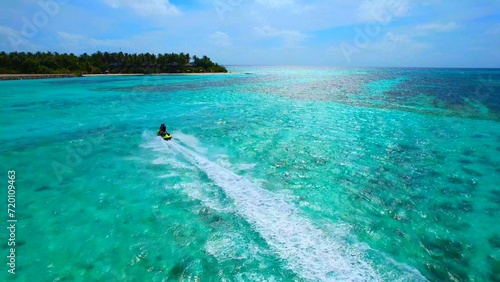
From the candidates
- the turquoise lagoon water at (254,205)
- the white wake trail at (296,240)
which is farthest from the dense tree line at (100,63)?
the white wake trail at (296,240)

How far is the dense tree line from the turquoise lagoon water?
4364 inches

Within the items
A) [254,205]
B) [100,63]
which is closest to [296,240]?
[254,205]

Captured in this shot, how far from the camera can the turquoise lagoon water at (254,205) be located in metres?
8.92

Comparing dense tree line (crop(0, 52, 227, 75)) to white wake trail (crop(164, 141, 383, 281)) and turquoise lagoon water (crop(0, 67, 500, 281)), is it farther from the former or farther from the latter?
white wake trail (crop(164, 141, 383, 281))

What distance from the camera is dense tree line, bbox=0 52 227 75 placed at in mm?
107125

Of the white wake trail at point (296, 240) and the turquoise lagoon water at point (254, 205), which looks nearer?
the white wake trail at point (296, 240)

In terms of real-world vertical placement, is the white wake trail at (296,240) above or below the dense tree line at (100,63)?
below

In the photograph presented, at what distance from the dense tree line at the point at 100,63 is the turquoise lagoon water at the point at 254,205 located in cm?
11084

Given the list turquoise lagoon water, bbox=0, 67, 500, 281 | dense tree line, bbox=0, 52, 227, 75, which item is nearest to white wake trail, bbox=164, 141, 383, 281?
turquoise lagoon water, bbox=0, 67, 500, 281

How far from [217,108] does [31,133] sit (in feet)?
73.4

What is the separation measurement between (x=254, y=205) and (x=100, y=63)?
149585 mm

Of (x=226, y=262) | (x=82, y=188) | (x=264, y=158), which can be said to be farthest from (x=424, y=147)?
(x=82, y=188)

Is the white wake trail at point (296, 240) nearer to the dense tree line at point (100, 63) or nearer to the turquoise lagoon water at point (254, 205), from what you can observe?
the turquoise lagoon water at point (254, 205)

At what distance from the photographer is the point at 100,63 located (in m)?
135
